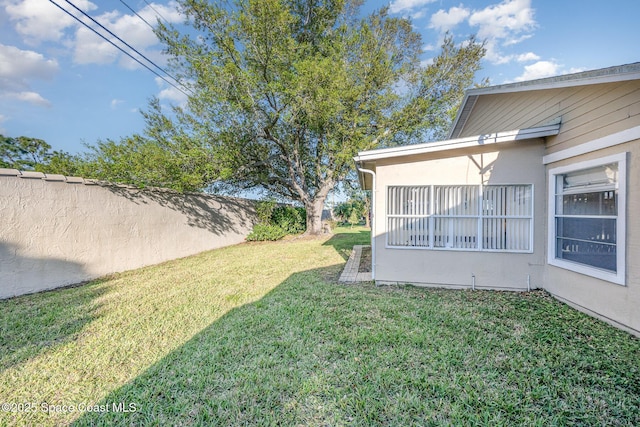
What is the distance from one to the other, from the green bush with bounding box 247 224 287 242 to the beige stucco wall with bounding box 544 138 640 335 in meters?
11.9

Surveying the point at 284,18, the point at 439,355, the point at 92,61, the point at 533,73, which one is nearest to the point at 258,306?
the point at 439,355

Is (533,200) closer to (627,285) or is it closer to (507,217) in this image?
(507,217)

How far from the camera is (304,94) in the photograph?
10906 millimetres

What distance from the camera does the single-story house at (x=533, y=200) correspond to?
3539 millimetres

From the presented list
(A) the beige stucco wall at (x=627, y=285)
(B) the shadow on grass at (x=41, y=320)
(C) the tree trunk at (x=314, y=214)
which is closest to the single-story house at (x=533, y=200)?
(A) the beige stucco wall at (x=627, y=285)

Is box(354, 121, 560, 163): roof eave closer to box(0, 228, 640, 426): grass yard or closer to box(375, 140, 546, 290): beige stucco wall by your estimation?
box(375, 140, 546, 290): beige stucco wall

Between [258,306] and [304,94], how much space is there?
364 inches

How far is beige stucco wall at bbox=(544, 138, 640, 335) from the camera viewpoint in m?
3.35

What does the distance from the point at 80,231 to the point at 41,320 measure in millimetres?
2822

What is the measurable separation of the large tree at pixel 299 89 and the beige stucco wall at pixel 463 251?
21.9 feet

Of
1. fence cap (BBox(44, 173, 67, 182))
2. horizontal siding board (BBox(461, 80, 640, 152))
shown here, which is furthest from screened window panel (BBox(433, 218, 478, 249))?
fence cap (BBox(44, 173, 67, 182))

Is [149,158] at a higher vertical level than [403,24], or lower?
lower

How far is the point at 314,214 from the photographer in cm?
1499

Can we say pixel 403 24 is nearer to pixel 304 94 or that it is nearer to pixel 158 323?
pixel 304 94
